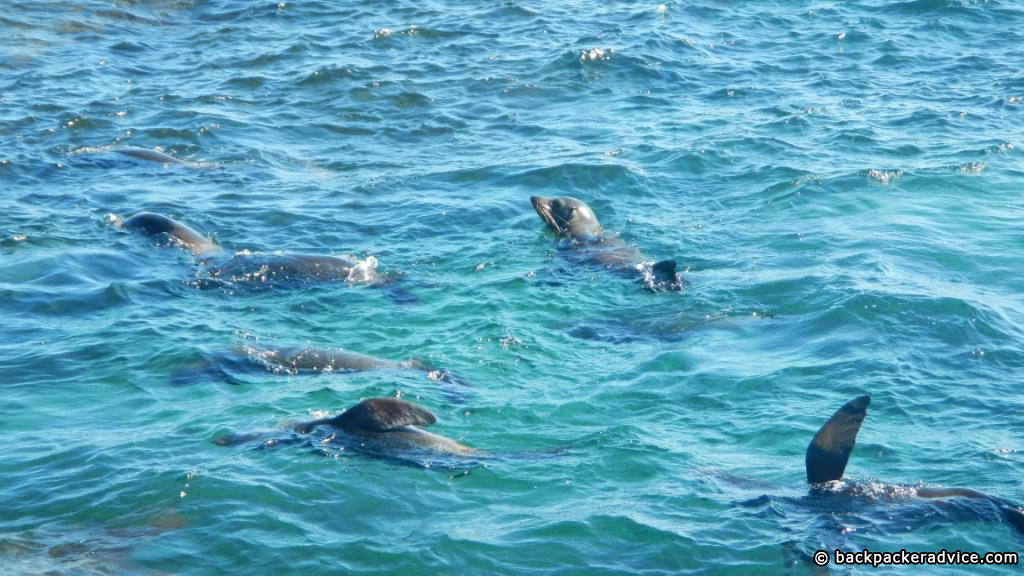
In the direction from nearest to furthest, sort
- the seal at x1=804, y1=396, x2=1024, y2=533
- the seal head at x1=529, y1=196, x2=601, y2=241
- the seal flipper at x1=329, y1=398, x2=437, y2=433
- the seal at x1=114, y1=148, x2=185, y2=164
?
the seal at x1=804, y1=396, x2=1024, y2=533 < the seal flipper at x1=329, y1=398, x2=437, y2=433 < the seal head at x1=529, y1=196, x2=601, y2=241 < the seal at x1=114, y1=148, x2=185, y2=164

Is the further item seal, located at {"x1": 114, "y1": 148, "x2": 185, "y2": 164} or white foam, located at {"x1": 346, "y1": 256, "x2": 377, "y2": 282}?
seal, located at {"x1": 114, "y1": 148, "x2": 185, "y2": 164}

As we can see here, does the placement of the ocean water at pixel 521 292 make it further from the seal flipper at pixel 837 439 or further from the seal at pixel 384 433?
the seal flipper at pixel 837 439

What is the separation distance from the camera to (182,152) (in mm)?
16469

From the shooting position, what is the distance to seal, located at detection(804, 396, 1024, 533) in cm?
769

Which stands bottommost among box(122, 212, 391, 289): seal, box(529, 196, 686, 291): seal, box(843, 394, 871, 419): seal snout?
box(529, 196, 686, 291): seal

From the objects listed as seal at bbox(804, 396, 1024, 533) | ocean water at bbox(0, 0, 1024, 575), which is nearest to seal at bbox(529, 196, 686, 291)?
ocean water at bbox(0, 0, 1024, 575)

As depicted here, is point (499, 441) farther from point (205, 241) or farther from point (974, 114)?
point (974, 114)

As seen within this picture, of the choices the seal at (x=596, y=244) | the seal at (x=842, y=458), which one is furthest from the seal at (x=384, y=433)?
the seal at (x=596, y=244)

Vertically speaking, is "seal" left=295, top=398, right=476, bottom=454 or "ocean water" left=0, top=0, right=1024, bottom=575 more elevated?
"seal" left=295, top=398, right=476, bottom=454

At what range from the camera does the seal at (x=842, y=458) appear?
769 cm

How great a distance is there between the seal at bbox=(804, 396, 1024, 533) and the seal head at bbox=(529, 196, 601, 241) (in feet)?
18.7

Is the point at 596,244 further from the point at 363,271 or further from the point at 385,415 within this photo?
the point at 385,415

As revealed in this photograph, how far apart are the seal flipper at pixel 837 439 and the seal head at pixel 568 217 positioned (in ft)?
18.8

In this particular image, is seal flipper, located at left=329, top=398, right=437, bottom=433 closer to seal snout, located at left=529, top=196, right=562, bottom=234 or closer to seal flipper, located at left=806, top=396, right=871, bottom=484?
seal flipper, located at left=806, top=396, right=871, bottom=484
